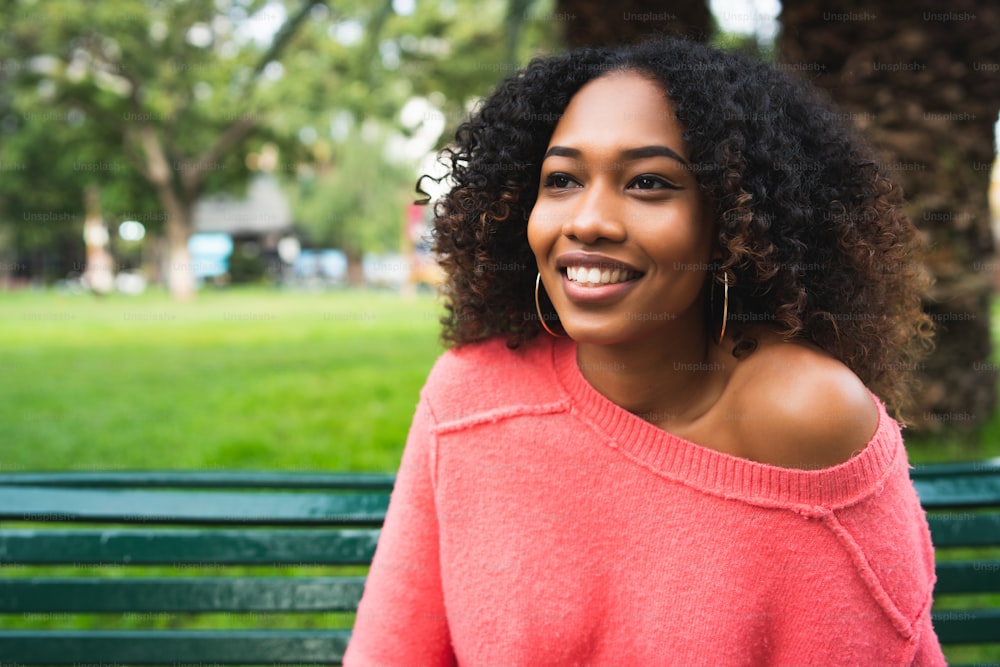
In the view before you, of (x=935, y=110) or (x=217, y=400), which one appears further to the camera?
(x=217, y=400)

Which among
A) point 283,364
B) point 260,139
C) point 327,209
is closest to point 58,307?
point 260,139

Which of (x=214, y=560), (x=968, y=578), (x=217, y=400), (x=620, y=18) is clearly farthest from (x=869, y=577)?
(x=217, y=400)

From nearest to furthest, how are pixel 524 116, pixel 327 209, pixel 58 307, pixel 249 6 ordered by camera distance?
pixel 524 116 < pixel 249 6 < pixel 58 307 < pixel 327 209

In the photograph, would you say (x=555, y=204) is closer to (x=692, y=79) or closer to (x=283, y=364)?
(x=692, y=79)

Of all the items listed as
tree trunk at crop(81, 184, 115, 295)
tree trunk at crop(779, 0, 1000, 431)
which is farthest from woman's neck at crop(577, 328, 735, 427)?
tree trunk at crop(81, 184, 115, 295)

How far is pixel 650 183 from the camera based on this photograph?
1.43 m

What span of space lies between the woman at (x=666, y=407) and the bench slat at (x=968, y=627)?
21.2 inches

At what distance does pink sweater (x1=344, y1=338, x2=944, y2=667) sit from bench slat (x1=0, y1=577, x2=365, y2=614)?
320 millimetres

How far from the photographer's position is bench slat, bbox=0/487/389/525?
6.31 ft

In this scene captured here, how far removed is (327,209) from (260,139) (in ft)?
43.9

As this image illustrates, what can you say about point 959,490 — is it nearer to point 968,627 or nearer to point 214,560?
point 968,627

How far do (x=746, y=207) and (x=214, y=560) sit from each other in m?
1.35

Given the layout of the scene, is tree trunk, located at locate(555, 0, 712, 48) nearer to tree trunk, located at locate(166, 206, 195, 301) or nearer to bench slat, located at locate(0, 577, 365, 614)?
bench slat, located at locate(0, 577, 365, 614)

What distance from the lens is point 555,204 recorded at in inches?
58.9
